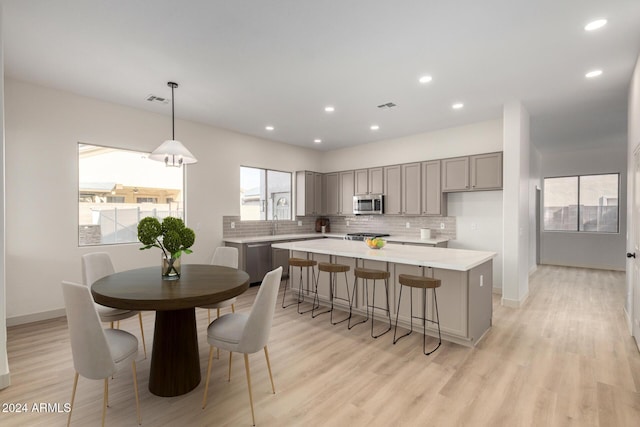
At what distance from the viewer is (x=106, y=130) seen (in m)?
4.34

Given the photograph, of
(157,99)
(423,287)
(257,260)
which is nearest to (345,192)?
(257,260)

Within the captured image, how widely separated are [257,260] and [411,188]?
3184 millimetres

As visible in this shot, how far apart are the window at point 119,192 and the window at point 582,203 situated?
872 cm

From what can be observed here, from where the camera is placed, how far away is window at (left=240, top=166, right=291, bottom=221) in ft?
20.5

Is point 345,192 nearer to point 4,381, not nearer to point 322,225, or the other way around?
point 322,225

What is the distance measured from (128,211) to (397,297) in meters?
4.07

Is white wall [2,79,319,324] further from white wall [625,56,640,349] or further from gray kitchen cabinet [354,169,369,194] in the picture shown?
white wall [625,56,640,349]

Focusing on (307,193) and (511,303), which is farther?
(307,193)

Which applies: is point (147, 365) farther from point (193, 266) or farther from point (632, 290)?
point (632, 290)

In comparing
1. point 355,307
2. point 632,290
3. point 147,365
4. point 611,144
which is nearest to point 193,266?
point 147,365

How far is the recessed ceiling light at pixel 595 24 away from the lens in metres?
2.48

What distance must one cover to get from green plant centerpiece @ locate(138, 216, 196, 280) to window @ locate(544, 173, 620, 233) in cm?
885

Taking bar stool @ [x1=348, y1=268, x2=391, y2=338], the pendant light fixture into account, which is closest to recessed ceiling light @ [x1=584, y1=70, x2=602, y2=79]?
bar stool @ [x1=348, y1=268, x2=391, y2=338]

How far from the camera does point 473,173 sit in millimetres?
5180
